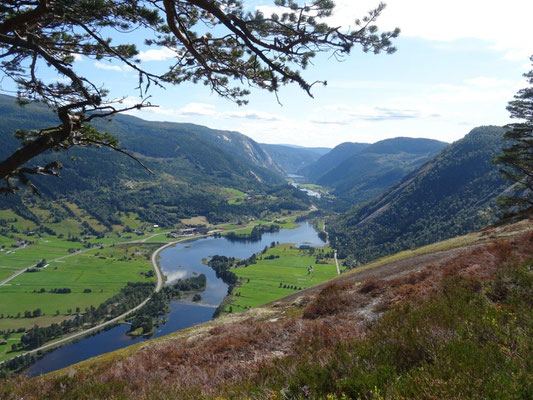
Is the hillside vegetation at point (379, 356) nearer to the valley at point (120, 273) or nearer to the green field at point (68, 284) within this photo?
the valley at point (120, 273)

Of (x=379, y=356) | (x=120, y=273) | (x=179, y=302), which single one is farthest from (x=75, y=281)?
(x=379, y=356)

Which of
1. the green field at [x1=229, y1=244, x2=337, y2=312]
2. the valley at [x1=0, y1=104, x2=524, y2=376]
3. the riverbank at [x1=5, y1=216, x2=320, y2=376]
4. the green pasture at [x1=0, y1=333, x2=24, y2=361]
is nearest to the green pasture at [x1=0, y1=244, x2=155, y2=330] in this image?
the valley at [x1=0, y1=104, x2=524, y2=376]

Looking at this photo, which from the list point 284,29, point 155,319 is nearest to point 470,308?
point 284,29

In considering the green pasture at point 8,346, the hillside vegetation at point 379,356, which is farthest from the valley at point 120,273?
the hillside vegetation at point 379,356

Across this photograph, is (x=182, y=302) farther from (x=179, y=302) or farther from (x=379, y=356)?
(x=379, y=356)

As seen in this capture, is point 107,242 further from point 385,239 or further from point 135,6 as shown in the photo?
point 135,6

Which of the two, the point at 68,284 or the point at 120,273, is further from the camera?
the point at 120,273

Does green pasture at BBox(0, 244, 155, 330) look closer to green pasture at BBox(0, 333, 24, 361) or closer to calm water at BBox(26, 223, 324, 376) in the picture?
green pasture at BBox(0, 333, 24, 361)
